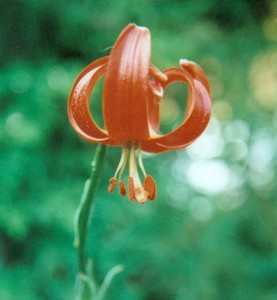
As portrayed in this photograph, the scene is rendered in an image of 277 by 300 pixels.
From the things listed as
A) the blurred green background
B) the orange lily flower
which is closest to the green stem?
the orange lily flower

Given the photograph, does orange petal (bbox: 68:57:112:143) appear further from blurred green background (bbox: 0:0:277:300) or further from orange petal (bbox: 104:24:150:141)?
blurred green background (bbox: 0:0:277:300)

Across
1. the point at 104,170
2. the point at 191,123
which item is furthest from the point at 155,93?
the point at 104,170

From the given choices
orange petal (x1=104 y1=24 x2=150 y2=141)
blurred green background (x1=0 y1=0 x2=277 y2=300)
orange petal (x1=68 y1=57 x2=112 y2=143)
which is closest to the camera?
orange petal (x1=104 y1=24 x2=150 y2=141)

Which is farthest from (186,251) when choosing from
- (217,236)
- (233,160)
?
(233,160)

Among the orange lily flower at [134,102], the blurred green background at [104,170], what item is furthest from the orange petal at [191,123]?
the blurred green background at [104,170]

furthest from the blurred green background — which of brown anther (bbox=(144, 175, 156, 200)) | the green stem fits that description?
brown anther (bbox=(144, 175, 156, 200))

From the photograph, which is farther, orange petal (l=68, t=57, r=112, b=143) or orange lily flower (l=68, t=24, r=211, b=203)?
orange petal (l=68, t=57, r=112, b=143)

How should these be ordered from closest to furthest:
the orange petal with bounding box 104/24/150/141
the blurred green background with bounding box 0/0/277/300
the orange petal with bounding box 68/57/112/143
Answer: the orange petal with bounding box 104/24/150/141
the orange petal with bounding box 68/57/112/143
the blurred green background with bounding box 0/0/277/300

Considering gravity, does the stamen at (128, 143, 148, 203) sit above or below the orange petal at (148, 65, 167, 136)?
below

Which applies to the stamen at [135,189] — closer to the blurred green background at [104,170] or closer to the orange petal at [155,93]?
the orange petal at [155,93]
